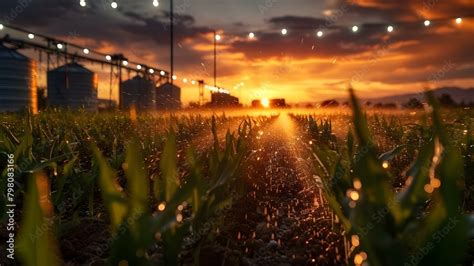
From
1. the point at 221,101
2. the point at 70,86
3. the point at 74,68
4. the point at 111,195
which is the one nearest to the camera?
the point at 111,195

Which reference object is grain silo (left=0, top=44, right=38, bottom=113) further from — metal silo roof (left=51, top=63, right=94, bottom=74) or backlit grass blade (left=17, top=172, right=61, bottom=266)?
backlit grass blade (left=17, top=172, right=61, bottom=266)

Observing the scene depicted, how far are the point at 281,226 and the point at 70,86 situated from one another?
3121 centimetres

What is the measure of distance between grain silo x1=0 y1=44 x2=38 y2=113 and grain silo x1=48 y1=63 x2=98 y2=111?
6.21 metres

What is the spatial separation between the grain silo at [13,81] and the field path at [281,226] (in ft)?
72.3

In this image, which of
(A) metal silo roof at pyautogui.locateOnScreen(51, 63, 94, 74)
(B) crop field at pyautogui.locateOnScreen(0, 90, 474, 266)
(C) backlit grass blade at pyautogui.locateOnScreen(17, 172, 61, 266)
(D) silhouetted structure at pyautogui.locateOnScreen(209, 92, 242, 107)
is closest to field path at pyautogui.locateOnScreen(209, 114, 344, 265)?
(B) crop field at pyautogui.locateOnScreen(0, 90, 474, 266)

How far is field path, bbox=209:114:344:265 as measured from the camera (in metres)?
1.50

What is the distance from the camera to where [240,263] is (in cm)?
143

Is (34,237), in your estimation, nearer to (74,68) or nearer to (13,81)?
(13,81)

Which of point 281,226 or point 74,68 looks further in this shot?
point 74,68

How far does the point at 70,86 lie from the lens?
101 ft

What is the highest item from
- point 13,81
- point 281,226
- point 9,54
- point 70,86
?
point 9,54

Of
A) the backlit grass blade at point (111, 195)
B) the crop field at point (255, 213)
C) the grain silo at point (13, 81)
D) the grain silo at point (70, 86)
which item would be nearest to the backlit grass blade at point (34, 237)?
the crop field at point (255, 213)

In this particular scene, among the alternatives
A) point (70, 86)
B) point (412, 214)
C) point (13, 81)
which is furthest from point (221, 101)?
point (70, 86)

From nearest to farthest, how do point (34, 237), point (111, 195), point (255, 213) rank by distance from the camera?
point (34, 237), point (111, 195), point (255, 213)
